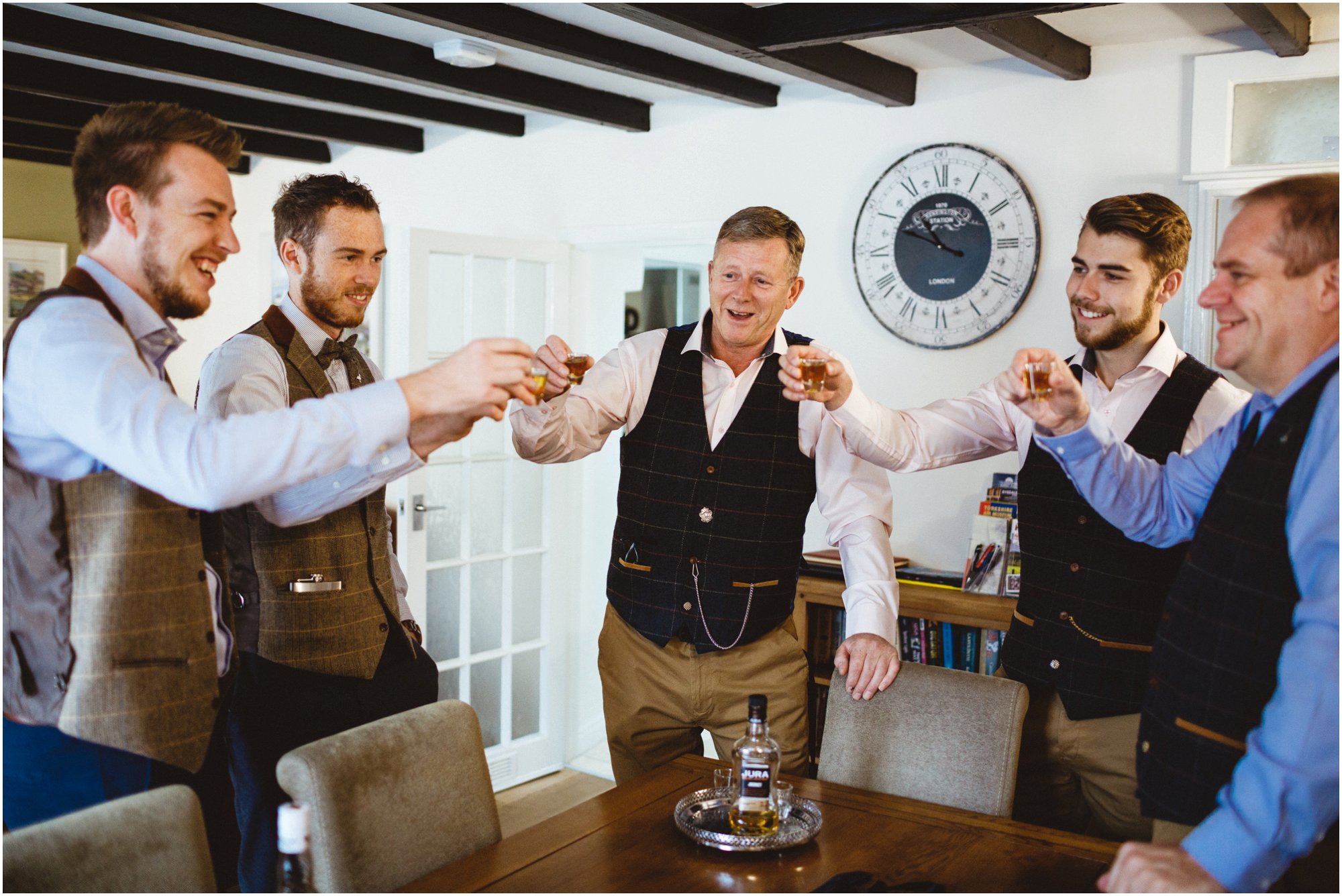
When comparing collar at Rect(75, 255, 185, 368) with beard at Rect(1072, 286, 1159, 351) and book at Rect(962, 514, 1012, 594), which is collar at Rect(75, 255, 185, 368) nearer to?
beard at Rect(1072, 286, 1159, 351)

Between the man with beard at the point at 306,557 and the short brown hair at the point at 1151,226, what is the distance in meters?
1.54

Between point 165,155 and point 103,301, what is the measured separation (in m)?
0.25

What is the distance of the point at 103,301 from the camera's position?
1637 mm

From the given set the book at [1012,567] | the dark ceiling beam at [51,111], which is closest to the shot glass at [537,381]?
the book at [1012,567]

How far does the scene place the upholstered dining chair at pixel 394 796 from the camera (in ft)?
5.67

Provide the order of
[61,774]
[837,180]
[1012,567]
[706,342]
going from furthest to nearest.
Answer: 1. [837,180]
2. [1012,567]
3. [706,342]
4. [61,774]

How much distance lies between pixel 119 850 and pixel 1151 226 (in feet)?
7.03

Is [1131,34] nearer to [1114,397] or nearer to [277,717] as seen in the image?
[1114,397]

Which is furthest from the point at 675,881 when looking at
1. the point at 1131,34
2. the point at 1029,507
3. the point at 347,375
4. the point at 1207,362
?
the point at 1131,34

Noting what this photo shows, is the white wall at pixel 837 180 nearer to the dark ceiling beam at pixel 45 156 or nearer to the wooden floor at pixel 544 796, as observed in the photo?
the wooden floor at pixel 544 796

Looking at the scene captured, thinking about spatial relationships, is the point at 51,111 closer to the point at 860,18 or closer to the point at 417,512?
the point at 417,512

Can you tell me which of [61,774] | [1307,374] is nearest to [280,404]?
[61,774]

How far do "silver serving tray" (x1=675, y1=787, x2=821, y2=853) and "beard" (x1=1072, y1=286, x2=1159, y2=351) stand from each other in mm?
1133

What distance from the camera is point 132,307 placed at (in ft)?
5.56
